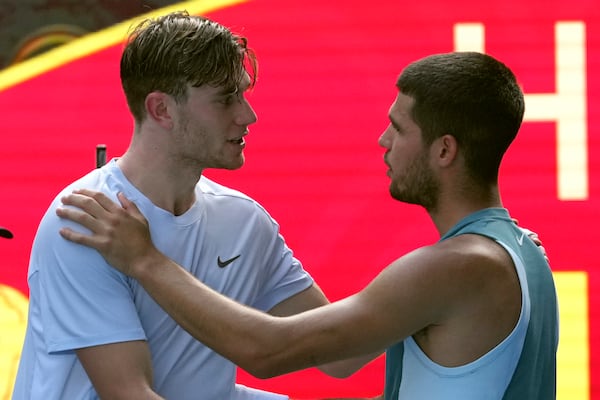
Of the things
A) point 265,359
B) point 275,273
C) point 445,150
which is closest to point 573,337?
point 275,273

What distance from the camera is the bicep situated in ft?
7.22

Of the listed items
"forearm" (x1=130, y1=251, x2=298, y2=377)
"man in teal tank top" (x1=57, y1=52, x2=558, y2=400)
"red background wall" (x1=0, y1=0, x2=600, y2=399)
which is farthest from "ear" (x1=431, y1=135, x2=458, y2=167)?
"red background wall" (x1=0, y1=0, x2=600, y2=399)

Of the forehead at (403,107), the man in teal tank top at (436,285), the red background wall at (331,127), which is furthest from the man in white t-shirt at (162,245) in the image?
the red background wall at (331,127)

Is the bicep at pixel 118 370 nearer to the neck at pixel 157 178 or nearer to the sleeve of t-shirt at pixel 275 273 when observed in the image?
the neck at pixel 157 178

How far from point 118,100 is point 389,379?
2861 mm

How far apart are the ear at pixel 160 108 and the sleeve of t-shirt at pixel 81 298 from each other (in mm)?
352

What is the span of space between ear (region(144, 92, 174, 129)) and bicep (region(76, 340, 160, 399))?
21.2 inches

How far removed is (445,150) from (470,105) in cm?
11

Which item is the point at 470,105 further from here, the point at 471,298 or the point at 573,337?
the point at 573,337

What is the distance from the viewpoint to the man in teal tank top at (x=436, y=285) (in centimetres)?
205

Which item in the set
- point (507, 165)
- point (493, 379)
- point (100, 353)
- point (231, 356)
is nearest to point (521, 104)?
point (493, 379)

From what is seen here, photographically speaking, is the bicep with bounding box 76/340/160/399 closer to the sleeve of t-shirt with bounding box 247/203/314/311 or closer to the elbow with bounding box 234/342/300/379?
the elbow with bounding box 234/342/300/379

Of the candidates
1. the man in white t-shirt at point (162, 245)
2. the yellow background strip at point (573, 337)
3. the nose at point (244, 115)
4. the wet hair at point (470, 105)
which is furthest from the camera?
the yellow background strip at point (573, 337)

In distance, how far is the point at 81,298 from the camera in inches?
89.4
